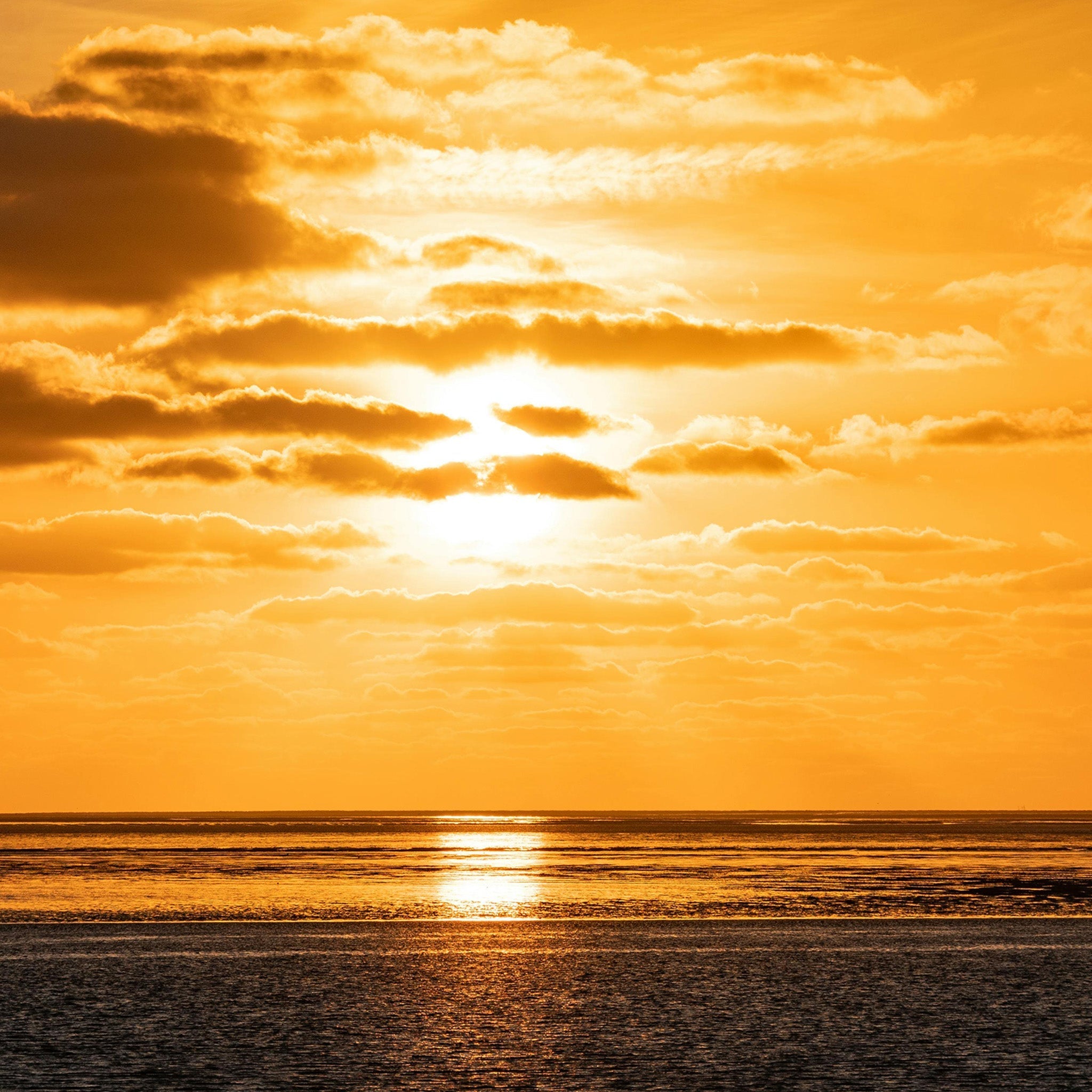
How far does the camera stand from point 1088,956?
40.2 meters

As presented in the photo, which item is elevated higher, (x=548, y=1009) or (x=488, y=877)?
(x=488, y=877)

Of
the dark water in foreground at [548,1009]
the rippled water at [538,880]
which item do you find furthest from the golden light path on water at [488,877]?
the dark water in foreground at [548,1009]

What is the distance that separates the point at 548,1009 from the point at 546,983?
13.8 feet

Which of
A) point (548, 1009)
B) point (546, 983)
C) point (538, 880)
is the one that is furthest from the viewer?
point (538, 880)

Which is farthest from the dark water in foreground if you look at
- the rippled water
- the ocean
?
the rippled water

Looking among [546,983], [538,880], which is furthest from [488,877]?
[546,983]

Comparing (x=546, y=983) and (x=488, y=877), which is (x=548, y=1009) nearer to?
(x=546, y=983)

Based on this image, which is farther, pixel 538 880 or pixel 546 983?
pixel 538 880

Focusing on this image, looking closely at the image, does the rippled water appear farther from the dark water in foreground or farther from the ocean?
the dark water in foreground

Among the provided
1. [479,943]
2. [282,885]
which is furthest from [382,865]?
[479,943]

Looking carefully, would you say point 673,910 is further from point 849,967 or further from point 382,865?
point 382,865

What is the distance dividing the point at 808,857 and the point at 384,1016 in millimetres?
81305

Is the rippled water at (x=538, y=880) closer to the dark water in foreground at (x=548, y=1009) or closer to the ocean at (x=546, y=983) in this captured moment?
the ocean at (x=546, y=983)

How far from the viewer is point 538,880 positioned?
76938 millimetres
